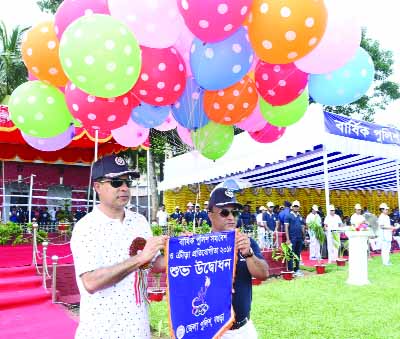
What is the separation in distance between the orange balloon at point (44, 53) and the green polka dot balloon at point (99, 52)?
2.52 feet

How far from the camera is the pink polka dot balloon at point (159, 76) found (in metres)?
3.60

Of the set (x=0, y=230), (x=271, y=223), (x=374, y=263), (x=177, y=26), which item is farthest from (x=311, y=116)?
(x=177, y=26)

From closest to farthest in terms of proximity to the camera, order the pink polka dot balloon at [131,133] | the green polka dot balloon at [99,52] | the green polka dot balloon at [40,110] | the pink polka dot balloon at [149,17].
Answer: the green polka dot balloon at [99,52], the pink polka dot balloon at [149,17], the green polka dot balloon at [40,110], the pink polka dot balloon at [131,133]

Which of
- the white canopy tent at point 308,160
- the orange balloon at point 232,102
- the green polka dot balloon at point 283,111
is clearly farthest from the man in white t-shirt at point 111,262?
the white canopy tent at point 308,160

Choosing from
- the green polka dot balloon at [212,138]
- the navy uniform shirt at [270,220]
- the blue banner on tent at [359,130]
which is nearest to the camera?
the green polka dot balloon at [212,138]

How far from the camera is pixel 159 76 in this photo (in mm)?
3584

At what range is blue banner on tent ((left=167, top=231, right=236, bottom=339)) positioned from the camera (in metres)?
2.51

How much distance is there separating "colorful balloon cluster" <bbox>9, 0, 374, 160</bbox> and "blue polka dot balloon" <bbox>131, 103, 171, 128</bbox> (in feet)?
0.03

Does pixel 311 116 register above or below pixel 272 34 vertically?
above

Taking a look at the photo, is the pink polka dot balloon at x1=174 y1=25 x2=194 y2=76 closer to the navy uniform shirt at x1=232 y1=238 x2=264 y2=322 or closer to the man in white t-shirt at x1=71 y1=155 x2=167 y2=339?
the man in white t-shirt at x1=71 y1=155 x2=167 y2=339

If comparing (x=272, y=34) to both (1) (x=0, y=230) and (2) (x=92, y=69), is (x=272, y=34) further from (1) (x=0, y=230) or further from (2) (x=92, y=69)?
(1) (x=0, y=230)

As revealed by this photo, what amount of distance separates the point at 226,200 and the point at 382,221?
467 inches

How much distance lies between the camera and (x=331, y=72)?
4039 millimetres

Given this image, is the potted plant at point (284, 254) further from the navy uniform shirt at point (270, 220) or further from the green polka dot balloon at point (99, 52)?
the green polka dot balloon at point (99, 52)
